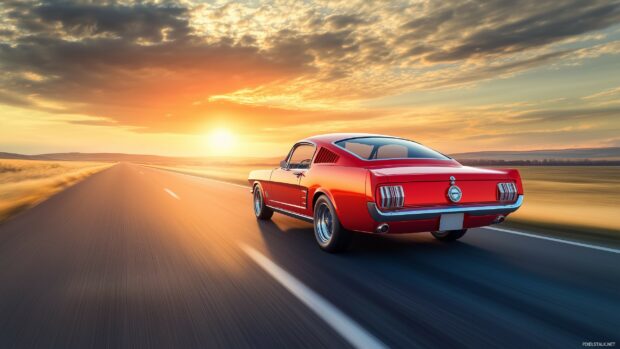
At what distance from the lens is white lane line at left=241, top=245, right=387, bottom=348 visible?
10.0ft

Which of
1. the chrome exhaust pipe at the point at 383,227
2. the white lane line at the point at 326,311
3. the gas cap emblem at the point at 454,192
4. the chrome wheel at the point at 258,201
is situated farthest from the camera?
the chrome wheel at the point at 258,201

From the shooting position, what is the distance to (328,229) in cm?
610

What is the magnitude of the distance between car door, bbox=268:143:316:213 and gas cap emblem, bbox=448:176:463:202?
2160mm

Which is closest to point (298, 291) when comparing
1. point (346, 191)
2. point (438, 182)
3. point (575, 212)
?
point (346, 191)

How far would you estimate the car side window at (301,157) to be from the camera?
23.6ft

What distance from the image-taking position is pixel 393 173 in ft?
17.0

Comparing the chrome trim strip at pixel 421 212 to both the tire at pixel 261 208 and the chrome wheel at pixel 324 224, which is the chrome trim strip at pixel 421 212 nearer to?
the chrome wheel at pixel 324 224

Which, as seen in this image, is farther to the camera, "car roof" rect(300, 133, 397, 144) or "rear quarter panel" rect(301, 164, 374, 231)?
"car roof" rect(300, 133, 397, 144)

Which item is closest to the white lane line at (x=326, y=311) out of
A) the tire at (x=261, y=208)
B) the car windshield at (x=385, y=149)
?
the car windshield at (x=385, y=149)

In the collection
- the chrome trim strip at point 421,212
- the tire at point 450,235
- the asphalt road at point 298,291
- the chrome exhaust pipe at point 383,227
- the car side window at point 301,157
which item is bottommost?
the asphalt road at point 298,291

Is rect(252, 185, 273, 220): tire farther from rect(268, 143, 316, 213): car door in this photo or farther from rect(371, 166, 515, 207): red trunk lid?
rect(371, 166, 515, 207): red trunk lid

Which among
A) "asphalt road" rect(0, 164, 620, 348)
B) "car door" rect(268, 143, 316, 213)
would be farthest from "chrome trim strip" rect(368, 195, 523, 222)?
"car door" rect(268, 143, 316, 213)

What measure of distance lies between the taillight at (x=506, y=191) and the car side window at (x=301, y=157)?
2.74 m

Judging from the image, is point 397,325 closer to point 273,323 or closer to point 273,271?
point 273,323
